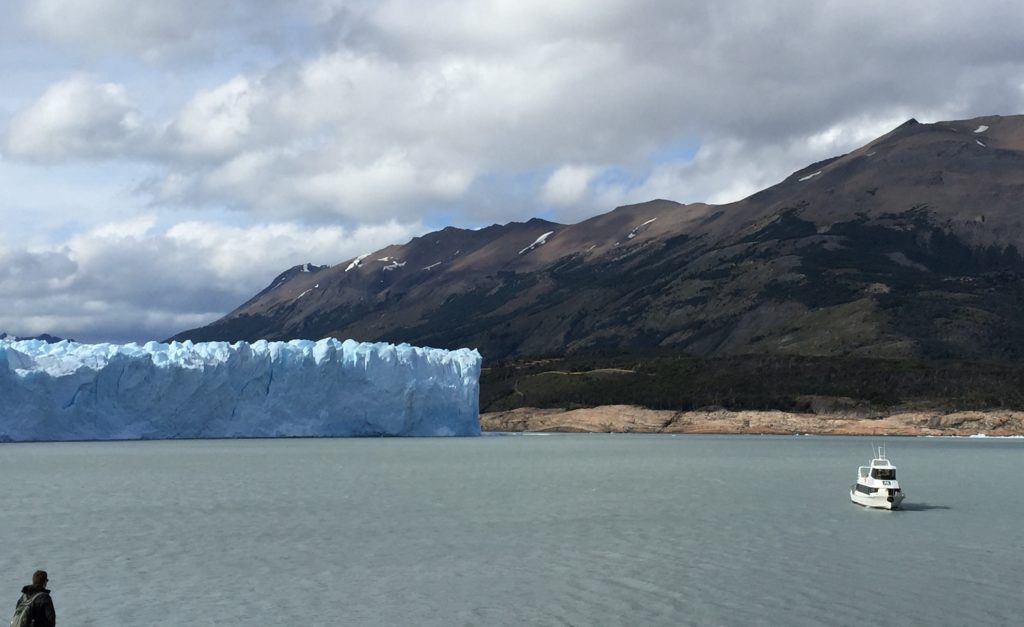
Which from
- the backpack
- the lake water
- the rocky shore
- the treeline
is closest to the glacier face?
the lake water

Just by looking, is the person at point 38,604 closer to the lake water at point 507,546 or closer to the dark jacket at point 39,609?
the dark jacket at point 39,609

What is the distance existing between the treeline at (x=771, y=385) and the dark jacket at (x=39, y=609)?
140 meters

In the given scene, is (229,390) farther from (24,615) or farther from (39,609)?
(24,615)

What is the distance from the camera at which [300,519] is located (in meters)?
47.8

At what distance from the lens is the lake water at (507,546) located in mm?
28938

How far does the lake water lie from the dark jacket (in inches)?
296

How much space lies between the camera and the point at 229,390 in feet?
363

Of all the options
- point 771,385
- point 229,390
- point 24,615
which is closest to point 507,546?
point 24,615

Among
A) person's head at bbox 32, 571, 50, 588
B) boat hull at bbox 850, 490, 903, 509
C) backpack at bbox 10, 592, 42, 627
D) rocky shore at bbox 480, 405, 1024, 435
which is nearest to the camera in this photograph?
backpack at bbox 10, 592, 42, 627

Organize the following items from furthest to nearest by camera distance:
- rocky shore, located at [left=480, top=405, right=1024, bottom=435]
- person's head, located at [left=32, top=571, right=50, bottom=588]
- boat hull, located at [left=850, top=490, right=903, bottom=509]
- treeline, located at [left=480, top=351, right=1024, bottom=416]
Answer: treeline, located at [left=480, top=351, right=1024, bottom=416], rocky shore, located at [left=480, top=405, right=1024, bottom=435], boat hull, located at [left=850, top=490, right=903, bottom=509], person's head, located at [left=32, top=571, right=50, bottom=588]

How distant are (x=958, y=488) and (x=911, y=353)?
383 ft

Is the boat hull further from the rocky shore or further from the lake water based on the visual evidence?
the rocky shore

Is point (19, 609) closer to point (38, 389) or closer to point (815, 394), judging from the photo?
point (38, 389)

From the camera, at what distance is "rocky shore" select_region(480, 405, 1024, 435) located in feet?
472
